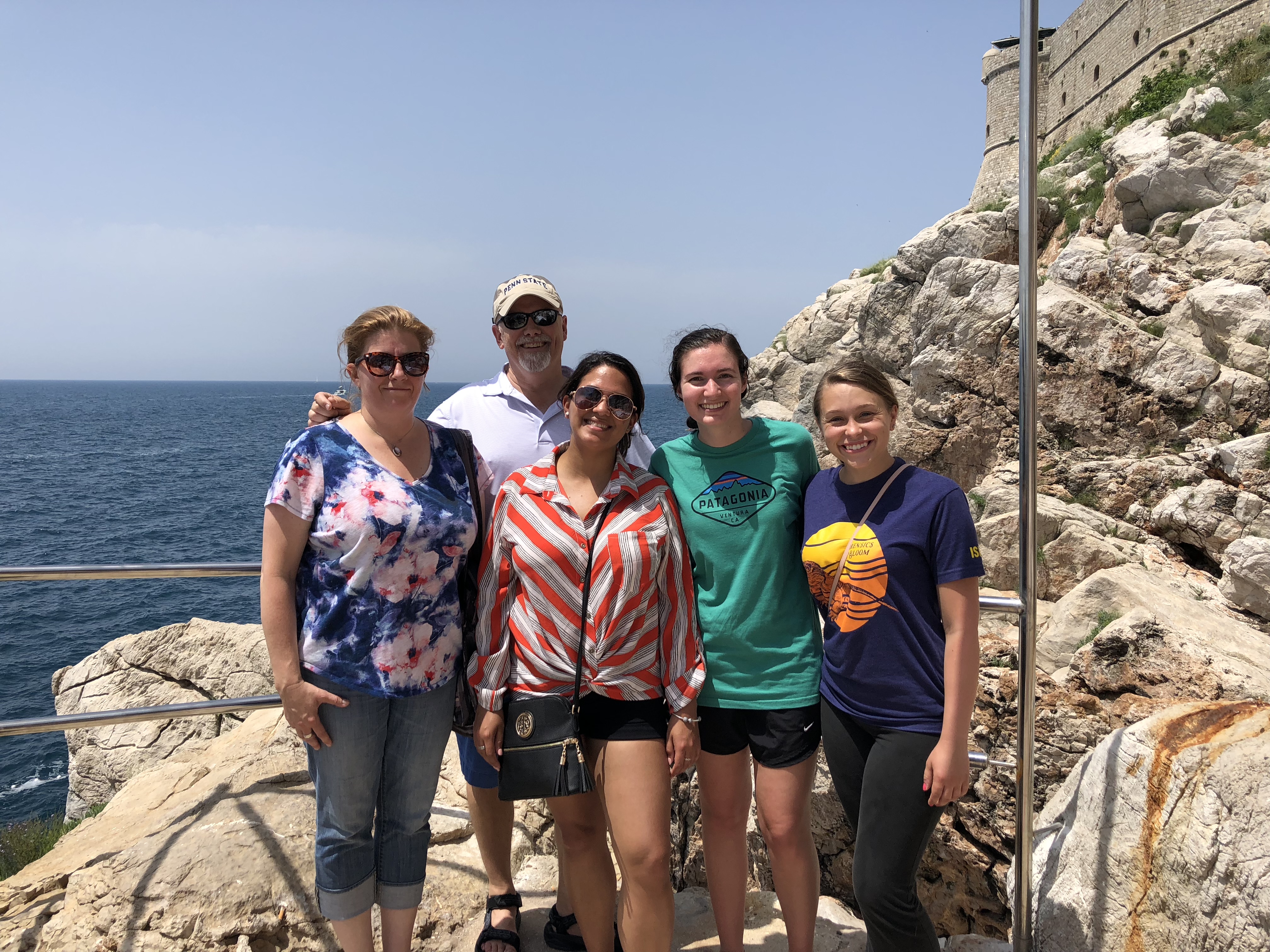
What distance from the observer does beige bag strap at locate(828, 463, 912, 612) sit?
2.48m

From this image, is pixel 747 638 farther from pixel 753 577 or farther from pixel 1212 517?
pixel 1212 517

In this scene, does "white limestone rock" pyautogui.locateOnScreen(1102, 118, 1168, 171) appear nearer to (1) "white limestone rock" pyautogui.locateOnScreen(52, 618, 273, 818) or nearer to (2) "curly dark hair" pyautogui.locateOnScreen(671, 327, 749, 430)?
(2) "curly dark hair" pyautogui.locateOnScreen(671, 327, 749, 430)

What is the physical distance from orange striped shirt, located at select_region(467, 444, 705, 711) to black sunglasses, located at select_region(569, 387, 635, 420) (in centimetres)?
21

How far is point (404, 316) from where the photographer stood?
8.93 feet

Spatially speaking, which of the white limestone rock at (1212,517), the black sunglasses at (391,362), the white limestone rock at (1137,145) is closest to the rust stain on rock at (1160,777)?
the black sunglasses at (391,362)

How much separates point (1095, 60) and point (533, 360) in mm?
36294

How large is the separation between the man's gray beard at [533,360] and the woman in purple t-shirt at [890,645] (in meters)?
1.23

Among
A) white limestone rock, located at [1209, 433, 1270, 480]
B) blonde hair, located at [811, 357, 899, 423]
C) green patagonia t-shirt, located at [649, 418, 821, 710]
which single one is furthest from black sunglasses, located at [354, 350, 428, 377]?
white limestone rock, located at [1209, 433, 1270, 480]

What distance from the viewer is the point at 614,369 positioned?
2682 mm

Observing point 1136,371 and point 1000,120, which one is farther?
point 1000,120

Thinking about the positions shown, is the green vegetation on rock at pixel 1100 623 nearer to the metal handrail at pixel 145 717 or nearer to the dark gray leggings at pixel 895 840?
the metal handrail at pixel 145 717

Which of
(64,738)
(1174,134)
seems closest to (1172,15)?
(1174,134)

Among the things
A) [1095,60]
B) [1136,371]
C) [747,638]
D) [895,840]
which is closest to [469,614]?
[747,638]

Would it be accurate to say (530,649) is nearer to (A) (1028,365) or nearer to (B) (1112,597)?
(A) (1028,365)
